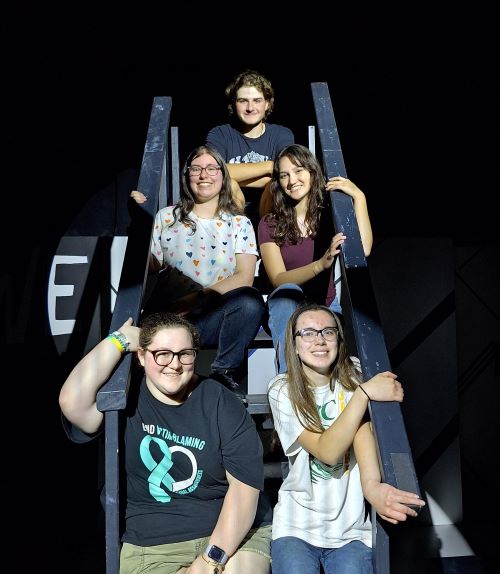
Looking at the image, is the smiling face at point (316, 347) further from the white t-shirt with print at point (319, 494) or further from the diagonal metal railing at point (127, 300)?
the diagonal metal railing at point (127, 300)

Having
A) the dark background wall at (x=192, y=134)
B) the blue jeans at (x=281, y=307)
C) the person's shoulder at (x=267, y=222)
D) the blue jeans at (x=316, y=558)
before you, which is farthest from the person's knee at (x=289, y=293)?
the dark background wall at (x=192, y=134)

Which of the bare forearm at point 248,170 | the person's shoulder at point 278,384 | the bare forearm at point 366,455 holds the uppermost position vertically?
the bare forearm at point 248,170

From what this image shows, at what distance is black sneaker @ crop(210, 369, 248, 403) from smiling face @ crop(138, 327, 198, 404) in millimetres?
433

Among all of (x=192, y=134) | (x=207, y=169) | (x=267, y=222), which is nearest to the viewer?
(x=207, y=169)

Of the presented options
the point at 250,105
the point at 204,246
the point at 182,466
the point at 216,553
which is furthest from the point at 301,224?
the point at 216,553

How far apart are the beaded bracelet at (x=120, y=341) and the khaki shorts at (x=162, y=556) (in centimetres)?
52

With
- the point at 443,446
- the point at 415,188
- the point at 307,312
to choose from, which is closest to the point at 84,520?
the point at 443,446

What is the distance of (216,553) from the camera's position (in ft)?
6.30

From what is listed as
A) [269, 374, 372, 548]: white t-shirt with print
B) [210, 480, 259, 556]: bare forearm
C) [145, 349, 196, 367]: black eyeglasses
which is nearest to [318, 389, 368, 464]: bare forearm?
[269, 374, 372, 548]: white t-shirt with print

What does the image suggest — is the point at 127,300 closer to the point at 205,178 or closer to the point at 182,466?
the point at 182,466

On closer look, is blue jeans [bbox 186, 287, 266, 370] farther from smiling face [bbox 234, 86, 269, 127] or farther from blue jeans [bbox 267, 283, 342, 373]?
smiling face [bbox 234, 86, 269, 127]

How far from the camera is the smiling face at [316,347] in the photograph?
2164mm

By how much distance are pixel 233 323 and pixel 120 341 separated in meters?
0.60

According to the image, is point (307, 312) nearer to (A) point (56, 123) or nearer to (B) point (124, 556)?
(B) point (124, 556)
